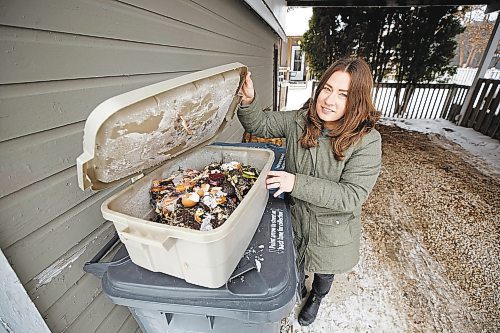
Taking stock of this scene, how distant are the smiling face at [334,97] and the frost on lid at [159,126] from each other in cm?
48

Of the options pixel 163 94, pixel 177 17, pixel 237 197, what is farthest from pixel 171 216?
pixel 177 17

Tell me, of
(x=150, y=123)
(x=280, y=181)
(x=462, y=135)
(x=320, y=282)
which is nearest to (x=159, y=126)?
(x=150, y=123)

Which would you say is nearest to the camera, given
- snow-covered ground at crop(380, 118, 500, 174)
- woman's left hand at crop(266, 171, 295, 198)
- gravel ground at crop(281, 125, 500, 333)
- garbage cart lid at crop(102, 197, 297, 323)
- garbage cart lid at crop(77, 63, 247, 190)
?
garbage cart lid at crop(77, 63, 247, 190)

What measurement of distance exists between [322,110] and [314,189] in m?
0.45

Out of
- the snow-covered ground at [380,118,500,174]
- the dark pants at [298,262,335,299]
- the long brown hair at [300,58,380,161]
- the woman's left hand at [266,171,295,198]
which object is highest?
the long brown hair at [300,58,380,161]

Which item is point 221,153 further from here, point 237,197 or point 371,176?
point 371,176

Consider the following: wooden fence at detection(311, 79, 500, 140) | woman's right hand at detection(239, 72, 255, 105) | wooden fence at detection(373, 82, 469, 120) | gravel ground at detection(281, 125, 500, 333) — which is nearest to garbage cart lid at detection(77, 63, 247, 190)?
woman's right hand at detection(239, 72, 255, 105)

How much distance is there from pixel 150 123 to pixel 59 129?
15.3 inches

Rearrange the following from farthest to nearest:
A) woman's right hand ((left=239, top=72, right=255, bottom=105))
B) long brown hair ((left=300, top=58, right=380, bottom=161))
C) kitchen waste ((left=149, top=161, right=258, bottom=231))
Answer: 1. woman's right hand ((left=239, top=72, right=255, bottom=105))
2. long brown hair ((left=300, top=58, right=380, bottom=161))
3. kitchen waste ((left=149, top=161, right=258, bottom=231))

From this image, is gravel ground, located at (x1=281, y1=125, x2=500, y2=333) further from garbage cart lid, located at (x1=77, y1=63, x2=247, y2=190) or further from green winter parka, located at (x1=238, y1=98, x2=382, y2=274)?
garbage cart lid, located at (x1=77, y1=63, x2=247, y2=190)

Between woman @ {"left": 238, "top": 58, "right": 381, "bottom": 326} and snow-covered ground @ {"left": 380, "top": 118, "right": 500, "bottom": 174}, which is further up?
woman @ {"left": 238, "top": 58, "right": 381, "bottom": 326}

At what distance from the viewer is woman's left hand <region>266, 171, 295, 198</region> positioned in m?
1.18

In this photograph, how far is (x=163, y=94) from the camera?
2.68ft

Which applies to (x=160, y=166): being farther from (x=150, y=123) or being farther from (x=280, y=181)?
(x=280, y=181)
